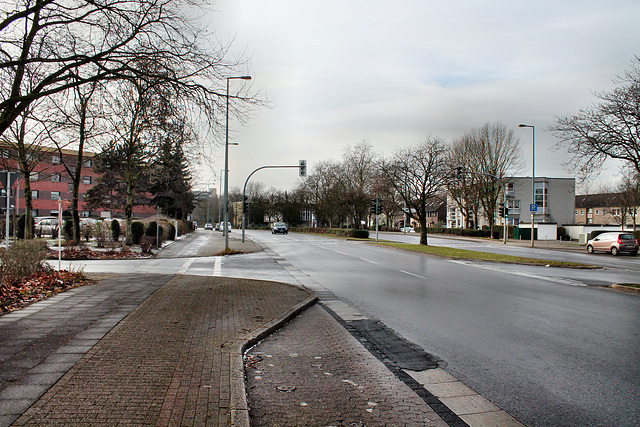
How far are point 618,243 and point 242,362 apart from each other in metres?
32.4

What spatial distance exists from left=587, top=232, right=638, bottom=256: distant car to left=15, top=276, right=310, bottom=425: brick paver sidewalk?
29.8 meters

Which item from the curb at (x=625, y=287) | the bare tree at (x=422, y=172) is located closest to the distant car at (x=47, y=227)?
the bare tree at (x=422, y=172)

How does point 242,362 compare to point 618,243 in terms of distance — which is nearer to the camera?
point 242,362

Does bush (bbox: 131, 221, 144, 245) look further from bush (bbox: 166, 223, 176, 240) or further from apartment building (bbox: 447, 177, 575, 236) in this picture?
apartment building (bbox: 447, 177, 575, 236)

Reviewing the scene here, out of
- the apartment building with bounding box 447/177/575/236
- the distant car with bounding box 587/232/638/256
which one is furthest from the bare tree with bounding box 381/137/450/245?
the apartment building with bounding box 447/177/575/236

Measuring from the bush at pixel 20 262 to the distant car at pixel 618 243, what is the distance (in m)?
32.5

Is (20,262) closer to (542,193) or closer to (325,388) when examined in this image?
(325,388)

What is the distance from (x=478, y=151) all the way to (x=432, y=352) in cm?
Answer: 5475

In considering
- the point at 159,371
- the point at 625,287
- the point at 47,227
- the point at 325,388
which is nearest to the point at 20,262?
the point at 159,371

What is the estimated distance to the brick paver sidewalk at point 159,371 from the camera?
349 cm

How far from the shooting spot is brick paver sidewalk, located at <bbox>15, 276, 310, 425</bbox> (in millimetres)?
3494

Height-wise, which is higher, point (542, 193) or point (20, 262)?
point (542, 193)

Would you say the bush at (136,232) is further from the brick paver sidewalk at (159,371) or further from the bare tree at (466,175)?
the bare tree at (466,175)

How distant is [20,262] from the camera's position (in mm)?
9844
